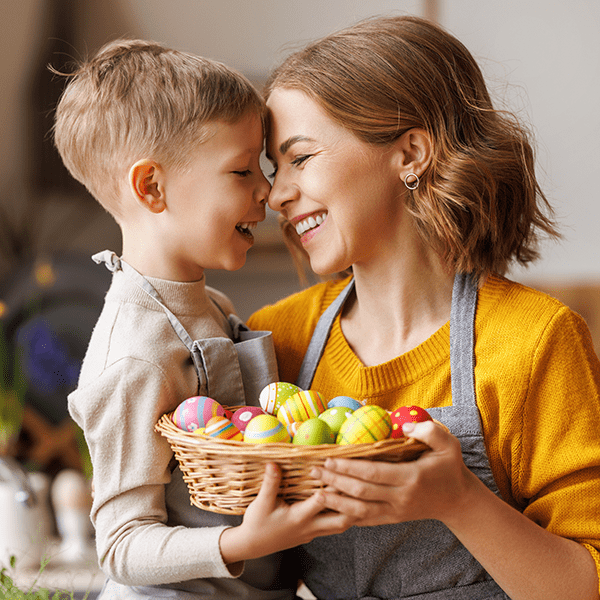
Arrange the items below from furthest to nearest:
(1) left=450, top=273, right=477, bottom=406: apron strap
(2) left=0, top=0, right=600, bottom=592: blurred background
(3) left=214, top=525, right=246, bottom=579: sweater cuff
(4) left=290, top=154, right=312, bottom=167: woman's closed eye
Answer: (2) left=0, top=0, right=600, bottom=592: blurred background → (4) left=290, top=154, right=312, bottom=167: woman's closed eye → (1) left=450, top=273, right=477, bottom=406: apron strap → (3) left=214, top=525, right=246, bottom=579: sweater cuff

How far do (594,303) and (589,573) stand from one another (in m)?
1.87

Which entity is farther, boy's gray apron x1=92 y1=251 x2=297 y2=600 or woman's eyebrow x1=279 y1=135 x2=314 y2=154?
woman's eyebrow x1=279 y1=135 x2=314 y2=154

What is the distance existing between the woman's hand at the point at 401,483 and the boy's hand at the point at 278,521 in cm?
2

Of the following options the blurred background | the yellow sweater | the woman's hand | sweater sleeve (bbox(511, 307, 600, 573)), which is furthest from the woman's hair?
the blurred background

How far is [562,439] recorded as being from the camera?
1080 millimetres

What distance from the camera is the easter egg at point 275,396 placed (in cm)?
111

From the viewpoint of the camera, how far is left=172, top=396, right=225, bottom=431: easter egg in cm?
99

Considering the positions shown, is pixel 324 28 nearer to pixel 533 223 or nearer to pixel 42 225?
pixel 42 225

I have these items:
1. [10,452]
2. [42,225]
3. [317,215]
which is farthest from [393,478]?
[42,225]

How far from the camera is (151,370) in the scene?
41.3 inches

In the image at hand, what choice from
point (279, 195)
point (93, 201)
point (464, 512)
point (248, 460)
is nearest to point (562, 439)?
point (464, 512)

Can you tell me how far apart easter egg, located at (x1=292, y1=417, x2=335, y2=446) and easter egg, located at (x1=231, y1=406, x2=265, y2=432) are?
0.33ft

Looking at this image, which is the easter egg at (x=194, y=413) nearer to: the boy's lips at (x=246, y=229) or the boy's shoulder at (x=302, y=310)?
the boy's lips at (x=246, y=229)

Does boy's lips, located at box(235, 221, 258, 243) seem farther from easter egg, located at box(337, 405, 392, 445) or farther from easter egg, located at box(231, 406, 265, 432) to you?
easter egg, located at box(337, 405, 392, 445)
